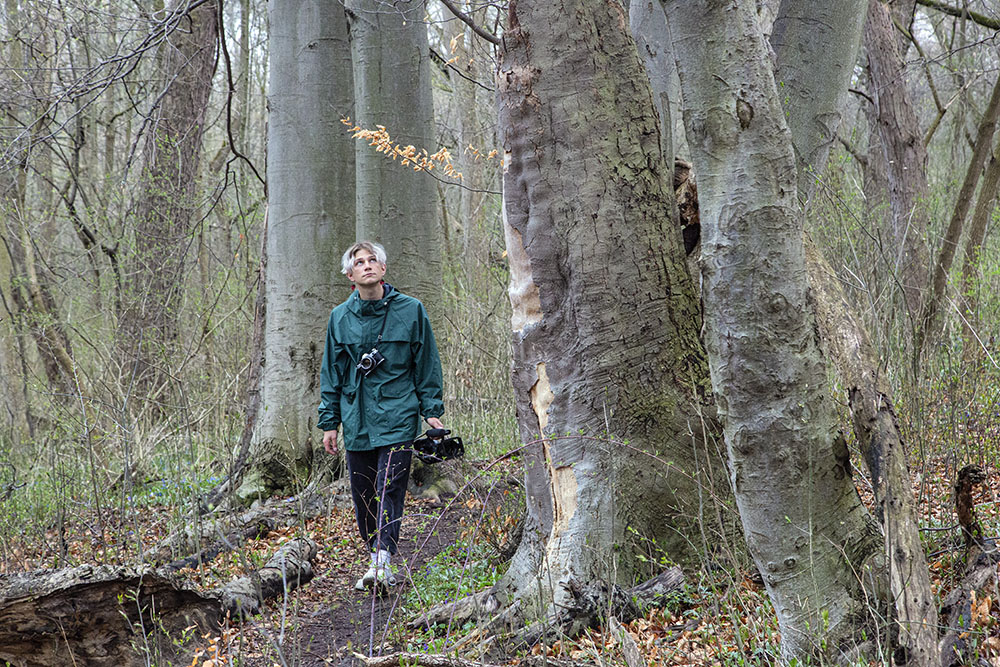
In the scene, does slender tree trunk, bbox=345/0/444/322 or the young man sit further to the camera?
slender tree trunk, bbox=345/0/444/322

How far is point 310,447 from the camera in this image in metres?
6.96

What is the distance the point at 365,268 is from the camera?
477 cm

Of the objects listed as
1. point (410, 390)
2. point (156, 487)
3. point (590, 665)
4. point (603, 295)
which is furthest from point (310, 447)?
point (590, 665)

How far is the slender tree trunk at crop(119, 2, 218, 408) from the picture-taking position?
8.88 meters

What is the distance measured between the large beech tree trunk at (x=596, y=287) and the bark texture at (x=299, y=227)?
11.1 ft

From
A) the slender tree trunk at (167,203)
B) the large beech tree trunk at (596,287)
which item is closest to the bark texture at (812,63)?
the large beech tree trunk at (596,287)

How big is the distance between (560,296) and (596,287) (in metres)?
0.17

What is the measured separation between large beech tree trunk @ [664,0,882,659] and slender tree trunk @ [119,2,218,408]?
6.74m

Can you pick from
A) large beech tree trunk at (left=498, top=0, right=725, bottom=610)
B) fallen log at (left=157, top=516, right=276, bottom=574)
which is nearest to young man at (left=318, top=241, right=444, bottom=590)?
fallen log at (left=157, top=516, right=276, bottom=574)

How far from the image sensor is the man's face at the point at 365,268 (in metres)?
4.76

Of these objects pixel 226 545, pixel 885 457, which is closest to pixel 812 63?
pixel 885 457

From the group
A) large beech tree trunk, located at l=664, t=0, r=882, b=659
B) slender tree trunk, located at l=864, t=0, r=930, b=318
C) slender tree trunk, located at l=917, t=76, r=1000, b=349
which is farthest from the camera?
slender tree trunk, located at l=864, t=0, r=930, b=318

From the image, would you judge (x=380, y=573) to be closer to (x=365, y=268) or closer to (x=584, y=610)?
(x=584, y=610)

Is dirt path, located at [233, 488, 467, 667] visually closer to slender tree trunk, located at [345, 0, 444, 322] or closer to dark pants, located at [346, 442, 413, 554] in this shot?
dark pants, located at [346, 442, 413, 554]
